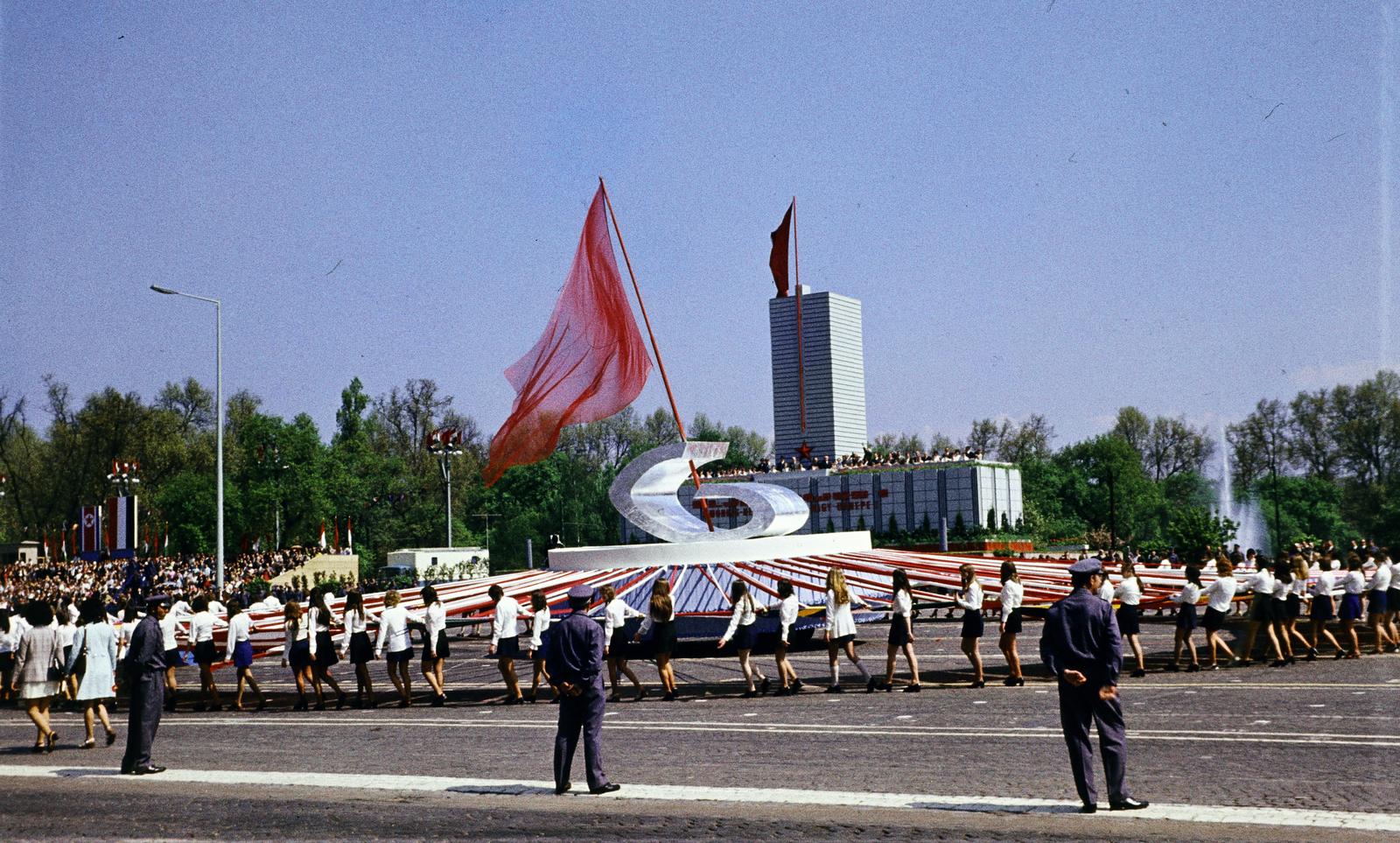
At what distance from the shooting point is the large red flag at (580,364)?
28438 mm

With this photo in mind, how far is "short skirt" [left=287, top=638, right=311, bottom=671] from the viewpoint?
19.1 m

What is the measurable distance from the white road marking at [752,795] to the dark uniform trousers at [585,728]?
20cm

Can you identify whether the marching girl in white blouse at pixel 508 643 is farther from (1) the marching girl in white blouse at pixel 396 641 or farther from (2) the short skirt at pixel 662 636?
(2) the short skirt at pixel 662 636

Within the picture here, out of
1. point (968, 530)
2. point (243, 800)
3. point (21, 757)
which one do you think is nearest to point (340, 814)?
point (243, 800)

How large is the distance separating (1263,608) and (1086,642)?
11.2 metres

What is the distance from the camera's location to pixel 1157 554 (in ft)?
162

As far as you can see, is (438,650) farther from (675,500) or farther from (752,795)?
(675,500)

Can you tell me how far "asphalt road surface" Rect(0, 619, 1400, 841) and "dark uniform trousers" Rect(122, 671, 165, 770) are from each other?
30 centimetres

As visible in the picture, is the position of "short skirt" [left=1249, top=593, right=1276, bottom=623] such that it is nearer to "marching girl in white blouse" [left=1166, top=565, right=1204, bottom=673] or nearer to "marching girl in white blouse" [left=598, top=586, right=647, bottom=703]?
"marching girl in white blouse" [left=1166, top=565, right=1204, bottom=673]

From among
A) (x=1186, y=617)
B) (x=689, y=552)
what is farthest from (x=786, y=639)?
(x=689, y=552)

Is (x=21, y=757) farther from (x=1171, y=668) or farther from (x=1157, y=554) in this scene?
(x=1157, y=554)

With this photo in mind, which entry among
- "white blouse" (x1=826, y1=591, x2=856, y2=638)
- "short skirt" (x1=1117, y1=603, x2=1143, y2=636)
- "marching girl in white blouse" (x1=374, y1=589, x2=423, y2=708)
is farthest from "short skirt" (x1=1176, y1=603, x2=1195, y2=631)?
"marching girl in white blouse" (x1=374, y1=589, x2=423, y2=708)

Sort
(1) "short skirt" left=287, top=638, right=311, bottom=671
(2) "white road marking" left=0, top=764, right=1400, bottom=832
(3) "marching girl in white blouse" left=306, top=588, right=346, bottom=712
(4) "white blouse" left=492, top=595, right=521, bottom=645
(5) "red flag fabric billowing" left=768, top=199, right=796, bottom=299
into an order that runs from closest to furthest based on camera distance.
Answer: (2) "white road marking" left=0, top=764, right=1400, bottom=832
(4) "white blouse" left=492, top=595, right=521, bottom=645
(3) "marching girl in white blouse" left=306, top=588, right=346, bottom=712
(1) "short skirt" left=287, top=638, right=311, bottom=671
(5) "red flag fabric billowing" left=768, top=199, right=796, bottom=299

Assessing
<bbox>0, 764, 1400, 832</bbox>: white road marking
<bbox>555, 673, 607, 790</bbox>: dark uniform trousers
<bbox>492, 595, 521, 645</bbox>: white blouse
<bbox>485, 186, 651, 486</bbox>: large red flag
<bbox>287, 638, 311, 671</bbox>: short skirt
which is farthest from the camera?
<bbox>485, 186, 651, 486</bbox>: large red flag
